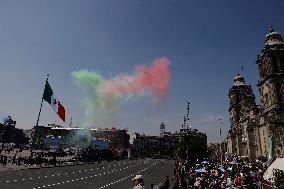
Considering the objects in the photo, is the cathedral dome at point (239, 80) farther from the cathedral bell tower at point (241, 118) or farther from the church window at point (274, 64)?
the church window at point (274, 64)

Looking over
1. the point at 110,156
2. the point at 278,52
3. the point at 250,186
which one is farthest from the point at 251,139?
the point at 250,186

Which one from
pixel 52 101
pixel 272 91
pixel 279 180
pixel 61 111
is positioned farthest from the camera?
pixel 272 91

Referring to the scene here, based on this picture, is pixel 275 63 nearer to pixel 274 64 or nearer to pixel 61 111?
pixel 274 64

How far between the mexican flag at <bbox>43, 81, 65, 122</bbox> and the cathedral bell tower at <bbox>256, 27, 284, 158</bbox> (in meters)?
39.9

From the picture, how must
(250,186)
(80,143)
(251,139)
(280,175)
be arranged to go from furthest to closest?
(80,143), (251,139), (250,186), (280,175)

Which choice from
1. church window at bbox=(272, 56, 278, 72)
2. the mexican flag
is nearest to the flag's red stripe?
the mexican flag

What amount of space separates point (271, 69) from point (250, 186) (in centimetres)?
5148

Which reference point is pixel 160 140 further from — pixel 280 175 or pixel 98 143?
pixel 280 175

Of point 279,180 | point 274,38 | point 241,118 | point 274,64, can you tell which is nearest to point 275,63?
point 274,64

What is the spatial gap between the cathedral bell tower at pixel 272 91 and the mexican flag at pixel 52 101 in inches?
1571

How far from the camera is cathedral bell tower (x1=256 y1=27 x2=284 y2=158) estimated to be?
2472 inches

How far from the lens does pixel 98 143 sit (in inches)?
3546

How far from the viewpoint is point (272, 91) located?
64562 mm

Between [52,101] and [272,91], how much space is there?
44477mm
